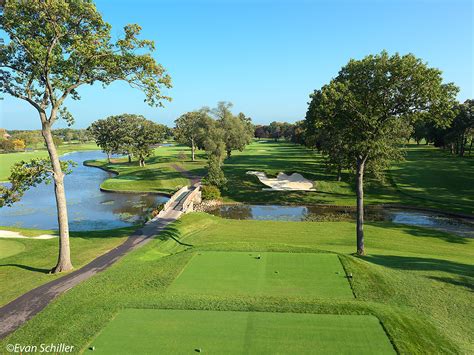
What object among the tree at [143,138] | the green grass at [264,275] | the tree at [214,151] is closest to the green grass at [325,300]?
the green grass at [264,275]

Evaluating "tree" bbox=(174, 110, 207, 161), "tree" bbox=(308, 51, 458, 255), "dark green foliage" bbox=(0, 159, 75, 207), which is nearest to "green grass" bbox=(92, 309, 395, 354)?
"dark green foliage" bbox=(0, 159, 75, 207)

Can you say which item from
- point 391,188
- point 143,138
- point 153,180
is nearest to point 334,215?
point 391,188

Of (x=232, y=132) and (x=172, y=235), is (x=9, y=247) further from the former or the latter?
(x=232, y=132)

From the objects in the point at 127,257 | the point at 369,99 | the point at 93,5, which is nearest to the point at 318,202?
the point at 369,99

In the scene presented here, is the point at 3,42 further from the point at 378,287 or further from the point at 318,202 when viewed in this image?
the point at 318,202

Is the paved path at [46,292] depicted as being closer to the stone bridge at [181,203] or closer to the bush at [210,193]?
the stone bridge at [181,203]

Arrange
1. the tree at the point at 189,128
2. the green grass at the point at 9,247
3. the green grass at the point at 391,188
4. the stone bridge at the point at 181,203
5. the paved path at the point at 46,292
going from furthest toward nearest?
the tree at the point at 189,128
the green grass at the point at 391,188
the stone bridge at the point at 181,203
the green grass at the point at 9,247
the paved path at the point at 46,292

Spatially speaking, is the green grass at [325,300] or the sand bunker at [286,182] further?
the sand bunker at [286,182]
